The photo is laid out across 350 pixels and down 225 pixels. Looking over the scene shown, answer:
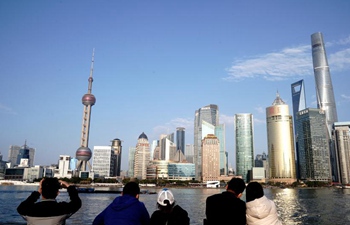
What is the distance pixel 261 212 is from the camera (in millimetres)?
5617

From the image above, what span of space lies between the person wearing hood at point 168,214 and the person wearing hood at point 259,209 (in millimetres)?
1410

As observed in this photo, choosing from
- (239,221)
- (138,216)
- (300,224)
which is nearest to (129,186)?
(138,216)

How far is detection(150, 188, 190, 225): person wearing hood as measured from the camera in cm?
511

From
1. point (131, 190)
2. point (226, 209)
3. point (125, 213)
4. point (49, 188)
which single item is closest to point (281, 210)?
point (226, 209)

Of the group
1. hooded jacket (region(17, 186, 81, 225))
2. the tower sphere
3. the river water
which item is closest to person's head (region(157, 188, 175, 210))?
the river water

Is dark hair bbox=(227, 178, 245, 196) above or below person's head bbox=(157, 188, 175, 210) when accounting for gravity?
above

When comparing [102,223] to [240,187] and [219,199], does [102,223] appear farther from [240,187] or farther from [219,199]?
[240,187]

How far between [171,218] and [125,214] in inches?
33.8

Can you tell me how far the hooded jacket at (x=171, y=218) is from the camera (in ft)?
16.8

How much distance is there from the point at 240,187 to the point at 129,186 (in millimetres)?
2130

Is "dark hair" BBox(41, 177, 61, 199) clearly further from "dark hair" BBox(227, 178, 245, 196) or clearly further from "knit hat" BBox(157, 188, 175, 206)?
"dark hair" BBox(227, 178, 245, 196)

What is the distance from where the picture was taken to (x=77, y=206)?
5.02 meters

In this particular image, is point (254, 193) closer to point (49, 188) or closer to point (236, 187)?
point (236, 187)

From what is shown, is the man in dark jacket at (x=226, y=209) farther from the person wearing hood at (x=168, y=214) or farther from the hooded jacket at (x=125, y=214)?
the hooded jacket at (x=125, y=214)
